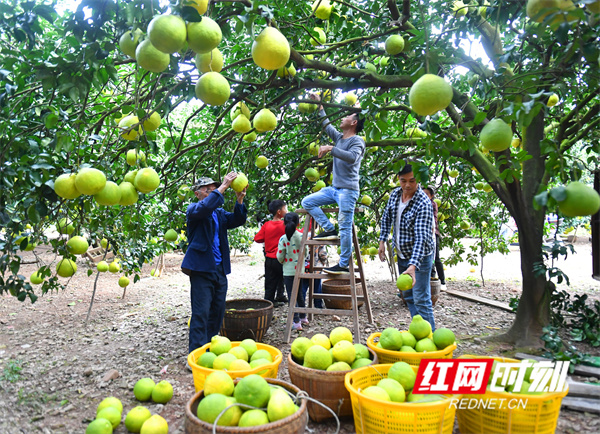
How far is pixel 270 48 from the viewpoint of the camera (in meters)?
1.67

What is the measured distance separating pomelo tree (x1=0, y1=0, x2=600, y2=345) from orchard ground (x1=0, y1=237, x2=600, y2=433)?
0.97m

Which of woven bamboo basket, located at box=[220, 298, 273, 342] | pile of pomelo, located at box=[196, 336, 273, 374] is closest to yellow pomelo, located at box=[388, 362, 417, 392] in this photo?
pile of pomelo, located at box=[196, 336, 273, 374]

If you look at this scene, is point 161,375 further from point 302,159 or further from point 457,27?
point 457,27

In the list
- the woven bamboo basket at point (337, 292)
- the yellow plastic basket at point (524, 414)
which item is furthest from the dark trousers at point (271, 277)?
the yellow plastic basket at point (524, 414)

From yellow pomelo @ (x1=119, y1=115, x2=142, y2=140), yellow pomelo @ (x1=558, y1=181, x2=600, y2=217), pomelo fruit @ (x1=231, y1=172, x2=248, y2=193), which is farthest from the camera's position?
pomelo fruit @ (x1=231, y1=172, x2=248, y2=193)

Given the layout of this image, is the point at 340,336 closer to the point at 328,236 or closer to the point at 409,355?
the point at 409,355

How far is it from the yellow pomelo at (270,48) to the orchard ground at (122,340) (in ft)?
7.73

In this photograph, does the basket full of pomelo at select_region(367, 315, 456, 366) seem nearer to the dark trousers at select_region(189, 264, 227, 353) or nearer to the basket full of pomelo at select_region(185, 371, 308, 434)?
the basket full of pomelo at select_region(185, 371, 308, 434)

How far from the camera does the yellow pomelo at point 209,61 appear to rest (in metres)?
1.80

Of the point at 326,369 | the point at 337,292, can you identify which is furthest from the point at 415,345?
the point at 337,292

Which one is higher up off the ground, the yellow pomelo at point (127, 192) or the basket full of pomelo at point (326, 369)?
the yellow pomelo at point (127, 192)

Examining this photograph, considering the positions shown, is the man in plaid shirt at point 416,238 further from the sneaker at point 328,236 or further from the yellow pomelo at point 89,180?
the yellow pomelo at point 89,180

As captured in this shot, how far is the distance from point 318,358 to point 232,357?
59cm

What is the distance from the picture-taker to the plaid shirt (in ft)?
12.1
